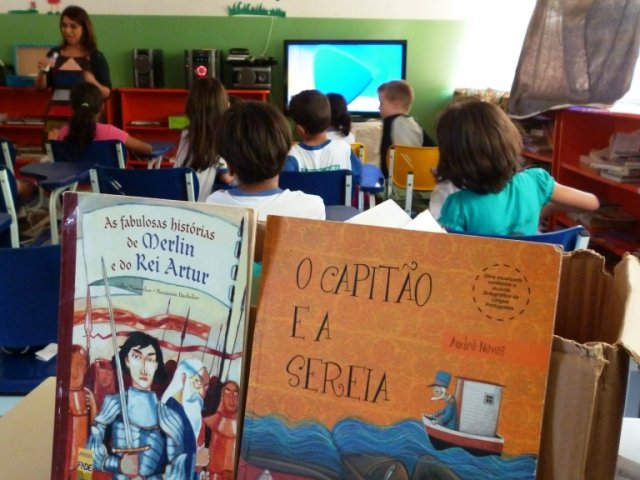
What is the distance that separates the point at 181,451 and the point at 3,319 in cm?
100

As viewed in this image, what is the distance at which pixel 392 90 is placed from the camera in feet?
15.6

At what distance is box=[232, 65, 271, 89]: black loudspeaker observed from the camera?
5746mm

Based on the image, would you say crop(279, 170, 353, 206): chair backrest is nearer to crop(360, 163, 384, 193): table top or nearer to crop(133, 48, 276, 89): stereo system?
crop(360, 163, 384, 193): table top

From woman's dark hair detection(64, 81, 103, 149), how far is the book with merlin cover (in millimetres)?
3210

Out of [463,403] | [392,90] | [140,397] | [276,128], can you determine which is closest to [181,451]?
[140,397]

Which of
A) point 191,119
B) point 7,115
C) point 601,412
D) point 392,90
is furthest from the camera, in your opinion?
point 7,115

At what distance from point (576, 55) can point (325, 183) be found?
212 centimetres

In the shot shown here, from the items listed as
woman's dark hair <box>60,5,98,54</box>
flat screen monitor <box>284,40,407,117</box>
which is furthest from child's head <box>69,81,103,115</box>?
flat screen monitor <box>284,40,407,117</box>

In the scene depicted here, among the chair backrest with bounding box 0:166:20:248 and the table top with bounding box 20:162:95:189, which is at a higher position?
the table top with bounding box 20:162:95:189

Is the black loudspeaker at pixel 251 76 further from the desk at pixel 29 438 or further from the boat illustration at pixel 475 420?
the boat illustration at pixel 475 420

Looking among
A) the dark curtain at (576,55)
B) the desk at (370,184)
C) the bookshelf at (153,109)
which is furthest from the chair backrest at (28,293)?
the bookshelf at (153,109)

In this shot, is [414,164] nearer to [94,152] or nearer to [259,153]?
[94,152]

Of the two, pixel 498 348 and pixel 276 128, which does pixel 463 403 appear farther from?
pixel 276 128

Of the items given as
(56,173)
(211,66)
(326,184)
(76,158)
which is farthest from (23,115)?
(326,184)
